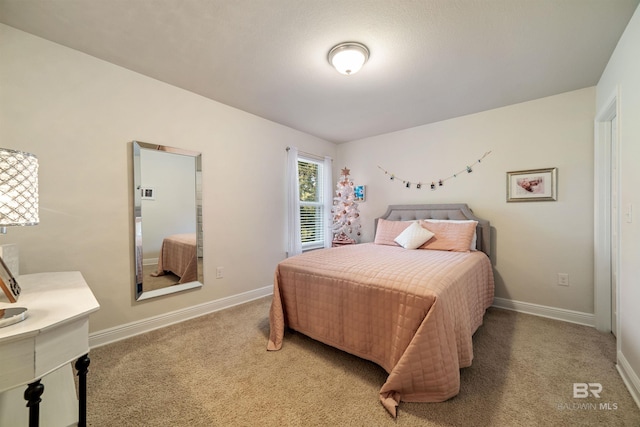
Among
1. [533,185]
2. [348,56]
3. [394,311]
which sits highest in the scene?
[348,56]

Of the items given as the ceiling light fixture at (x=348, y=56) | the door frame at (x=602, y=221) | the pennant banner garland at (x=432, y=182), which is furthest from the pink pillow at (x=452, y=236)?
the ceiling light fixture at (x=348, y=56)

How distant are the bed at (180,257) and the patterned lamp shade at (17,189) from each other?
1.56m

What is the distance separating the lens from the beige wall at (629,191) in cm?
152

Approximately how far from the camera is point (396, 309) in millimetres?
1573

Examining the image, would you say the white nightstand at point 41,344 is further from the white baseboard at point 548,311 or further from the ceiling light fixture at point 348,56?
the white baseboard at point 548,311

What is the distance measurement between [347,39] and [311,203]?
2641 millimetres

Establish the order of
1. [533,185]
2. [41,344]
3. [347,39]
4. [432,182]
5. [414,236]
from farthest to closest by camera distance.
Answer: [432,182] → [414,236] → [533,185] → [347,39] → [41,344]

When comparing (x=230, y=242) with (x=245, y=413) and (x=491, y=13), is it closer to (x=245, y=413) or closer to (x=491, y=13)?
(x=245, y=413)

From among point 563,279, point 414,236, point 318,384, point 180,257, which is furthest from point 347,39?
point 563,279

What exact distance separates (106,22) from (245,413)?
2669 mm

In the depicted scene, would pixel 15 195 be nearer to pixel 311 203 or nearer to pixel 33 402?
pixel 33 402

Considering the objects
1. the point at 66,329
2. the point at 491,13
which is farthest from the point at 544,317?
the point at 66,329

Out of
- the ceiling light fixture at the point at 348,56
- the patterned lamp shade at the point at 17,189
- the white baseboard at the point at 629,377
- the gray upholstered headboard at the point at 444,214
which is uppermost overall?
the ceiling light fixture at the point at 348,56

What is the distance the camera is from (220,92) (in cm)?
266
